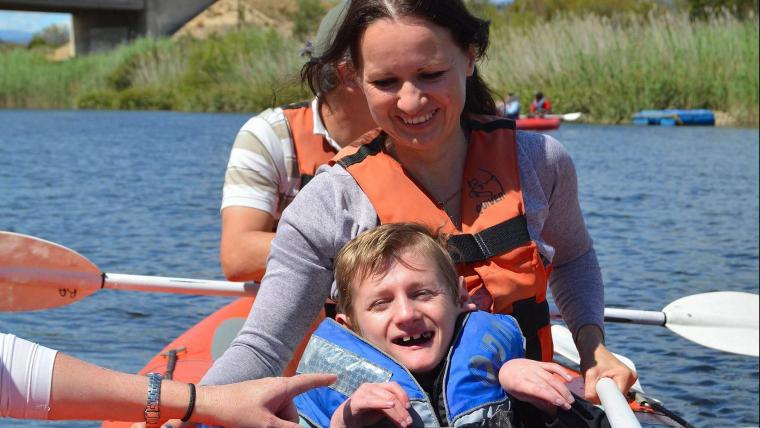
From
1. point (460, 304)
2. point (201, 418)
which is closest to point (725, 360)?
point (460, 304)

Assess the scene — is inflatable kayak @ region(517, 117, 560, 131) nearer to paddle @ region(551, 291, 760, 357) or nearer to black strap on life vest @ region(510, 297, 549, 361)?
paddle @ region(551, 291, 760, 357)

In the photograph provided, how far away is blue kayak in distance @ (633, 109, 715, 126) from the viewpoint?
65.3 feet

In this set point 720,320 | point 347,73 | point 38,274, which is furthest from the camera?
point 720,320

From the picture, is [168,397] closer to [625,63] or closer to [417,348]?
[417,348]

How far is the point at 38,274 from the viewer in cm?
357

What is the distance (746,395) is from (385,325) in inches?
143

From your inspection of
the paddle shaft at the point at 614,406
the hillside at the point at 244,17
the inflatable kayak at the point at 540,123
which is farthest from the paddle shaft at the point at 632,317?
the hillside at the point at 244,17

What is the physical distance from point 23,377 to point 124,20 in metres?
Answer: 38.8

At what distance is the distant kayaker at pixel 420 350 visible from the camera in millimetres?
1828

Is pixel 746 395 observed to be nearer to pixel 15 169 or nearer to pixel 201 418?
pixel 201 418

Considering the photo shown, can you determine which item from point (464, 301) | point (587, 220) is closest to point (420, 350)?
point (464, 301)

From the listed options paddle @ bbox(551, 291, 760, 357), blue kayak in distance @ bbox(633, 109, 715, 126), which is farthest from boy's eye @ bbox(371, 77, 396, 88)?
blue kayak in distance @ bbox(633, 109, 715, 126)

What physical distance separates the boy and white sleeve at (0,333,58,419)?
0.44m

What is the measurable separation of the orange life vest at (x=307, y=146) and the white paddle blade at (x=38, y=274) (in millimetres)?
961
